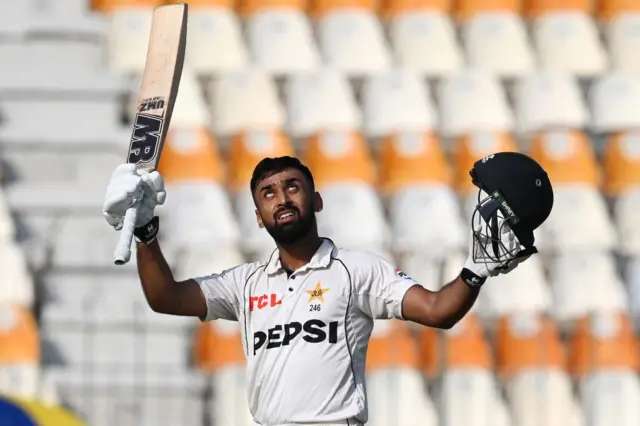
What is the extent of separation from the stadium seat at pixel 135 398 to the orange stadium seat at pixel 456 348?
143 cm

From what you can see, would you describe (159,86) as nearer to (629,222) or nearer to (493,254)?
(493,254)

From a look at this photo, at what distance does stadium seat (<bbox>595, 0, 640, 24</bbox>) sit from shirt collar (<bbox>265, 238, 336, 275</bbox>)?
29.0 feet

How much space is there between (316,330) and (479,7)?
862cm

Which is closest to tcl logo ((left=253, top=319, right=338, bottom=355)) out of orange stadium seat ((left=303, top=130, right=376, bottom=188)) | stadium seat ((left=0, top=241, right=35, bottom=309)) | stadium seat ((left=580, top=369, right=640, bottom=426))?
stadium seat ((left=0, top=241, right=35, bottom=309))

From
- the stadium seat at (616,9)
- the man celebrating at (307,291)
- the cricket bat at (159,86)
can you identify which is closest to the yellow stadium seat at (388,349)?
the stadium seat at (616,9)

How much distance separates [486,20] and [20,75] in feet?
12.1

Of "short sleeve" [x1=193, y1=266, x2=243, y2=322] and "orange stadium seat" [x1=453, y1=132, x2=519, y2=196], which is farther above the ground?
"orange stadium seat" [x1=453, y1=132, x2=519, y2=196]

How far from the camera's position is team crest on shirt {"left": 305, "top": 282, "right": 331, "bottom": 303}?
3.36 metres

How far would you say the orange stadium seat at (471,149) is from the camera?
10227 mm

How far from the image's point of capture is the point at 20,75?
10.3m

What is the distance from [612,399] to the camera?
29.5 feet

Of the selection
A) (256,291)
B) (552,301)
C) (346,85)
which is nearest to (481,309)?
(552,301)

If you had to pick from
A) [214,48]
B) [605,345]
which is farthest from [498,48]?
[605,345]

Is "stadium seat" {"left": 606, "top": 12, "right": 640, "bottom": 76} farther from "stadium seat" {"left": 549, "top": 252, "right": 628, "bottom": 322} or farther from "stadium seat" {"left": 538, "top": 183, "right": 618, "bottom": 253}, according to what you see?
"stadium seat" {"left": 549, "top": 252, "right": 628, "bottom": 322}
